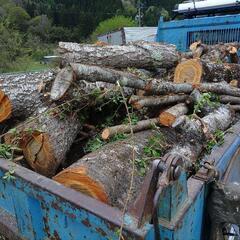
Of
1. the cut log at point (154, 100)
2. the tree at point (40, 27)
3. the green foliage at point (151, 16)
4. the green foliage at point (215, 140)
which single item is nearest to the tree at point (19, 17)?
the tree at point (40, 27)

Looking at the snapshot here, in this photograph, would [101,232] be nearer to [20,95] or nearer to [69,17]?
[20,95]

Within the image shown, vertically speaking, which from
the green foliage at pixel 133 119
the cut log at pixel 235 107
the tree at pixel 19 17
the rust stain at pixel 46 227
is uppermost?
the green foliage at pixel 133 119

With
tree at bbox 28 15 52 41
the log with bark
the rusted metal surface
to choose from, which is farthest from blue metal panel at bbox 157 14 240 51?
tree at bbox 28 15 52 41

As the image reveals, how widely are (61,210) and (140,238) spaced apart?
477 millimetres

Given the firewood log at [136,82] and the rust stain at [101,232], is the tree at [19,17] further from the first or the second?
the rust stain at [101,232]

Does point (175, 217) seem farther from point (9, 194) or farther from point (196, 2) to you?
point (196, 2)

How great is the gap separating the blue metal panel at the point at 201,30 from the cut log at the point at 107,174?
3.67m

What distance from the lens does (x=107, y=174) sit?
7.22 ft

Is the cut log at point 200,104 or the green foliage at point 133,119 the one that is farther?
the cut log at point 200,104

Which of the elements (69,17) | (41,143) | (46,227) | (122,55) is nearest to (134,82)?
(41,143)

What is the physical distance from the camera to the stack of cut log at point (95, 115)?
88.8 inches

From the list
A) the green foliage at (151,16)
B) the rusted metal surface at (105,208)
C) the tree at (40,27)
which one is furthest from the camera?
the tree at (40,27)

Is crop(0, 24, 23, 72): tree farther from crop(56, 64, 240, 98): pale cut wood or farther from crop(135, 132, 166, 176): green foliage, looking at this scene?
crop(135, 132, 166, 176): green foliage

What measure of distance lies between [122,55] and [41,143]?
1.74 metres
